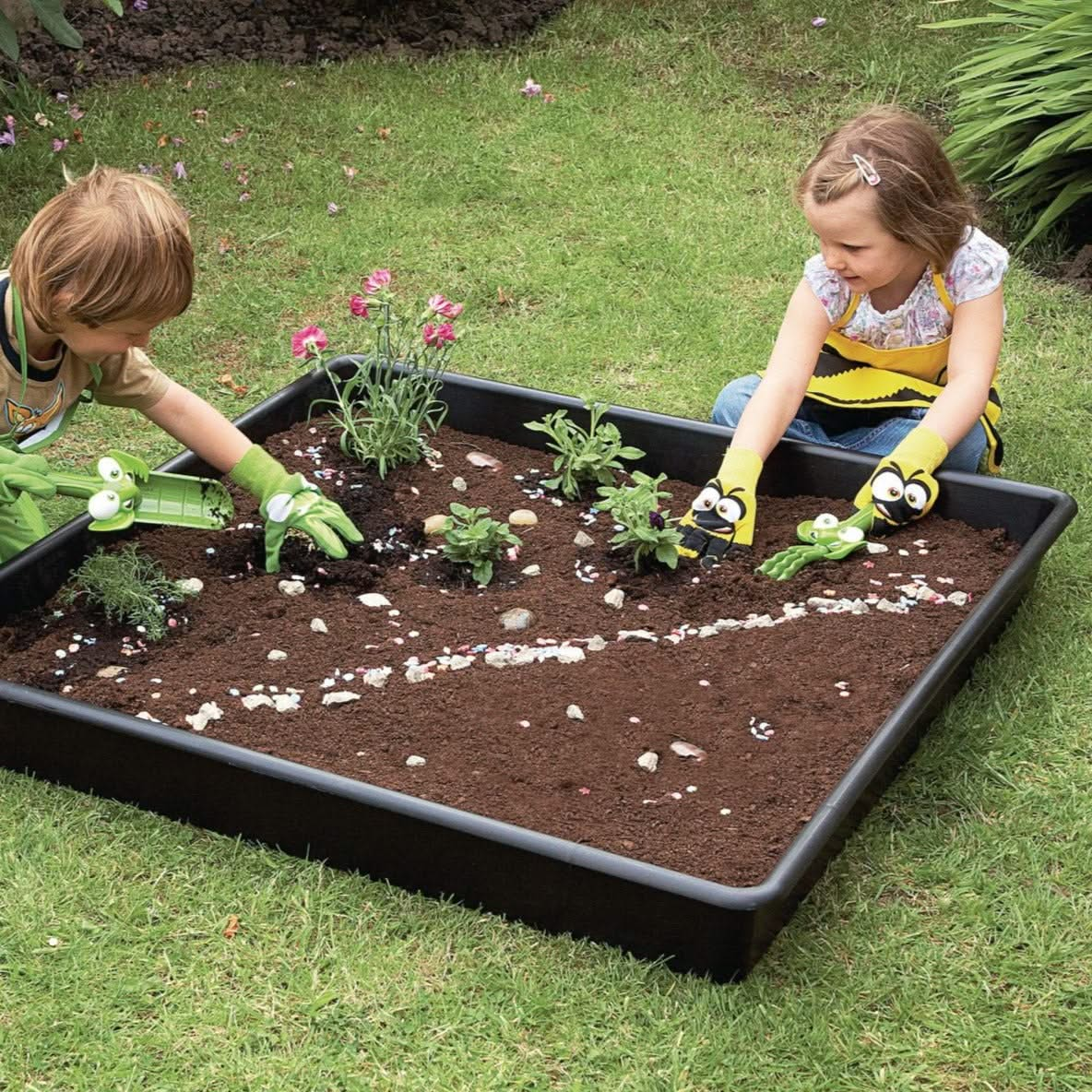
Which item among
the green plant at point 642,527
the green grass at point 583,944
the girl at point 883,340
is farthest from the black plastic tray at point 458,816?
the green plant at point 642,527

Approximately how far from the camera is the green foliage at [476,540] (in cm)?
283

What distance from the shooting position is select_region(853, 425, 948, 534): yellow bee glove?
293 centimetres

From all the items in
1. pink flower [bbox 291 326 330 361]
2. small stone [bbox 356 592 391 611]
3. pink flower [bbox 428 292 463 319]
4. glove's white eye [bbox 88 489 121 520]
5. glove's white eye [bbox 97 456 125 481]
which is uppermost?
pink flower [bbox 428 292 463 319]

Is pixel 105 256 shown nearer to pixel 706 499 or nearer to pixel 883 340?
pixel 706 499

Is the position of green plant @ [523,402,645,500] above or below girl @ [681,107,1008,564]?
below

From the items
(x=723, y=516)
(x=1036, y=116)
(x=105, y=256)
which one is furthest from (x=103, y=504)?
(x=1036, y=116)

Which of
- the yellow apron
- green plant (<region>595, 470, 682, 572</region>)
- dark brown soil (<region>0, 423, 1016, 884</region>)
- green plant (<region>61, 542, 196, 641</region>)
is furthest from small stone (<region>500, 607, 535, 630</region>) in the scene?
the yellow apron

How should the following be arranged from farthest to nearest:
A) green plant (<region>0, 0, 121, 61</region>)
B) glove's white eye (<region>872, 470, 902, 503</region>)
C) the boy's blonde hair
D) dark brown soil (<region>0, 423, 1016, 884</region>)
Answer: green plant (<region>0, 0, 121, 61</region>)
glove's white eye (<region>872, 470, 902, 503</region>)
the boy's blonde hair
dark brown soil (<region>0, 423, 1016, 884</region>)

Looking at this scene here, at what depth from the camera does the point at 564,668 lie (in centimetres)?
257

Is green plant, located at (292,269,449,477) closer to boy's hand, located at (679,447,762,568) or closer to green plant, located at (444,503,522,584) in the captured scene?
green plant, located at (444,503,522,584)

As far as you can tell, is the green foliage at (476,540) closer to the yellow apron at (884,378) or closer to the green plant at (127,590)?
the green plant at (127,590)

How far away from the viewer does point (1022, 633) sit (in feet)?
9.20

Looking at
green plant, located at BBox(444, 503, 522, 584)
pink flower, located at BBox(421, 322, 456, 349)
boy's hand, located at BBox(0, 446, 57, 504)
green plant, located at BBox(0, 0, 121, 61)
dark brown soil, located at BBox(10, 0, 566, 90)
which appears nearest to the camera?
boy's hand, located at BBox(0, 446, 57, 504)

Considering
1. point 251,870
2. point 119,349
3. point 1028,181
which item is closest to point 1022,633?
point 251,870
